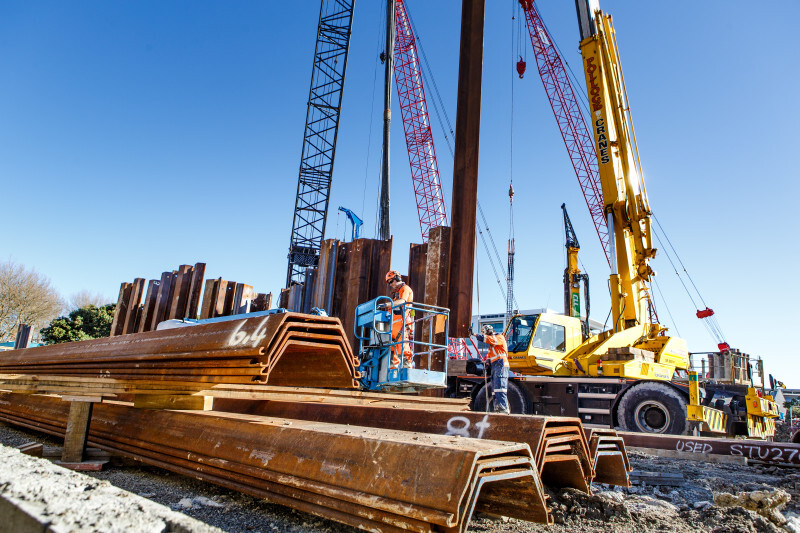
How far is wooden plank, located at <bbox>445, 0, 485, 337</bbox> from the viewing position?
296 inches

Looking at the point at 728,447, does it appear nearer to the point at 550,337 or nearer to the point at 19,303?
the point at 550,337

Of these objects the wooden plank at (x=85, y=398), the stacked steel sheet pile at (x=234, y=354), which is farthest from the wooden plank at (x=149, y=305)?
the wooden plank at (x=85, y=398)

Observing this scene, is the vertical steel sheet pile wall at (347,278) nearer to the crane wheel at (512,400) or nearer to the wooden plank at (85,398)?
the crane wheel at (512,400)

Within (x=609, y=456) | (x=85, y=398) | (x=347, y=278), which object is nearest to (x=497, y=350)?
(x=347, y=278)

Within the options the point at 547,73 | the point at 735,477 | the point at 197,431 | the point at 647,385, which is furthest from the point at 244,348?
the point at 547,73

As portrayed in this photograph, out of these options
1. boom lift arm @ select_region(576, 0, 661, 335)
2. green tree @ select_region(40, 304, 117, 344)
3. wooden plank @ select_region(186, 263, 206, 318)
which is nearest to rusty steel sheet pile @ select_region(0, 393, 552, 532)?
→ wooden plank @ select_region(186, 263, 206, 318)

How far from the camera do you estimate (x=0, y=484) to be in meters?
2.19

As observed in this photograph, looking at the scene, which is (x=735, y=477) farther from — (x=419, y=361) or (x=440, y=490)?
(x=440, y=490)

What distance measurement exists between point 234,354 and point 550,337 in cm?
958

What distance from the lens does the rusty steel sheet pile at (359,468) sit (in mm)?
2125

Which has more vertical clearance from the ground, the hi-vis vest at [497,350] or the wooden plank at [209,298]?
the wooden plank at [209,298]

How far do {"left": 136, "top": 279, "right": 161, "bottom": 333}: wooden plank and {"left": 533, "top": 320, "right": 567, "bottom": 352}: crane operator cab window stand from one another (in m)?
9.83

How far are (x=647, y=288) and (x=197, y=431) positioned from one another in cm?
1130

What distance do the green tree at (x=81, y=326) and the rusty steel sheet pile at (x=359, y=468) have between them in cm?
2379
